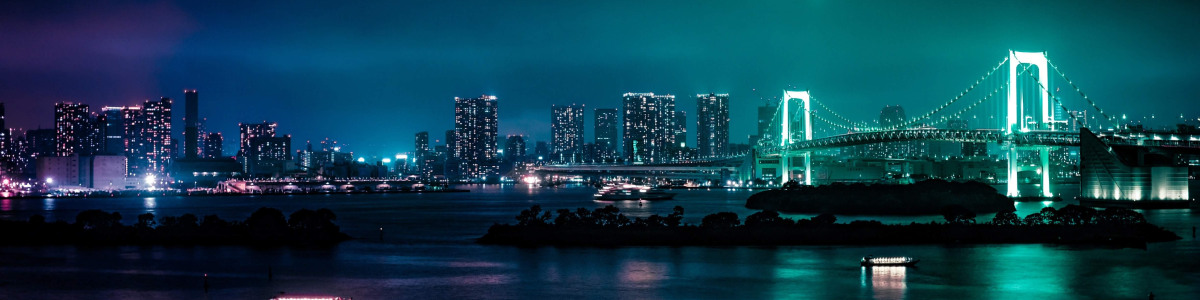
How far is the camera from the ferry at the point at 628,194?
3238 inches

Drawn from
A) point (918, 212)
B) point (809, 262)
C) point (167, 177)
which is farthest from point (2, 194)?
point (809, 262)

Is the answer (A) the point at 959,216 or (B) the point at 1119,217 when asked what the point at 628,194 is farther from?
(B) the point at 1119,217

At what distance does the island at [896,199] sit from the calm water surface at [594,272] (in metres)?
16.6

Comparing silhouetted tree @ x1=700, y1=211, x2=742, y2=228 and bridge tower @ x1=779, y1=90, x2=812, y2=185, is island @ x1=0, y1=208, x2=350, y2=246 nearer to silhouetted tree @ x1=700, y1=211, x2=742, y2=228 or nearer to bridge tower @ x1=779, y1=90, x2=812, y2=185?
silhouetted tree @ x1=700, y1=211, x2=742, y2=228

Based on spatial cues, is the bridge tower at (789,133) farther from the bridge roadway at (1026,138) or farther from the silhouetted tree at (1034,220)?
the silhouetted tree at (1034,220)

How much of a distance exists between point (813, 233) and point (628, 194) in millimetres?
53662

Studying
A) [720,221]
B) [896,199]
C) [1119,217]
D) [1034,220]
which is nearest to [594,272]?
[720,221]

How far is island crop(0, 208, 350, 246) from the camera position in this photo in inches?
1294

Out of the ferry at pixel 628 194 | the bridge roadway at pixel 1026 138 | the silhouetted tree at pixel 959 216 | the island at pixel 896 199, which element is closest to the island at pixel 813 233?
the silhouetted tree at pixel 959 216

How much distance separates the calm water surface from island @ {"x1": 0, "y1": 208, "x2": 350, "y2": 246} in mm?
1260

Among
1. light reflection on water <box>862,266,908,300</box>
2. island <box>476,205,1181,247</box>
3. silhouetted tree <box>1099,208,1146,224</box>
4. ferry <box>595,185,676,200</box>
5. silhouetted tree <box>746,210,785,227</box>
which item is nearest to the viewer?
light reflection on water <box>862,266,908,300</box>

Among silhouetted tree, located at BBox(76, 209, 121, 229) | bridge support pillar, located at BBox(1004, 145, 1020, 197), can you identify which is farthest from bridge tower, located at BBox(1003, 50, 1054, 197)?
silhouetted tree, located at BBox(76, 209, 121, 229)

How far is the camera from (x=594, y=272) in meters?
24.9

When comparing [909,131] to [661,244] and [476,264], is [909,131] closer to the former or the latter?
[661,244]
